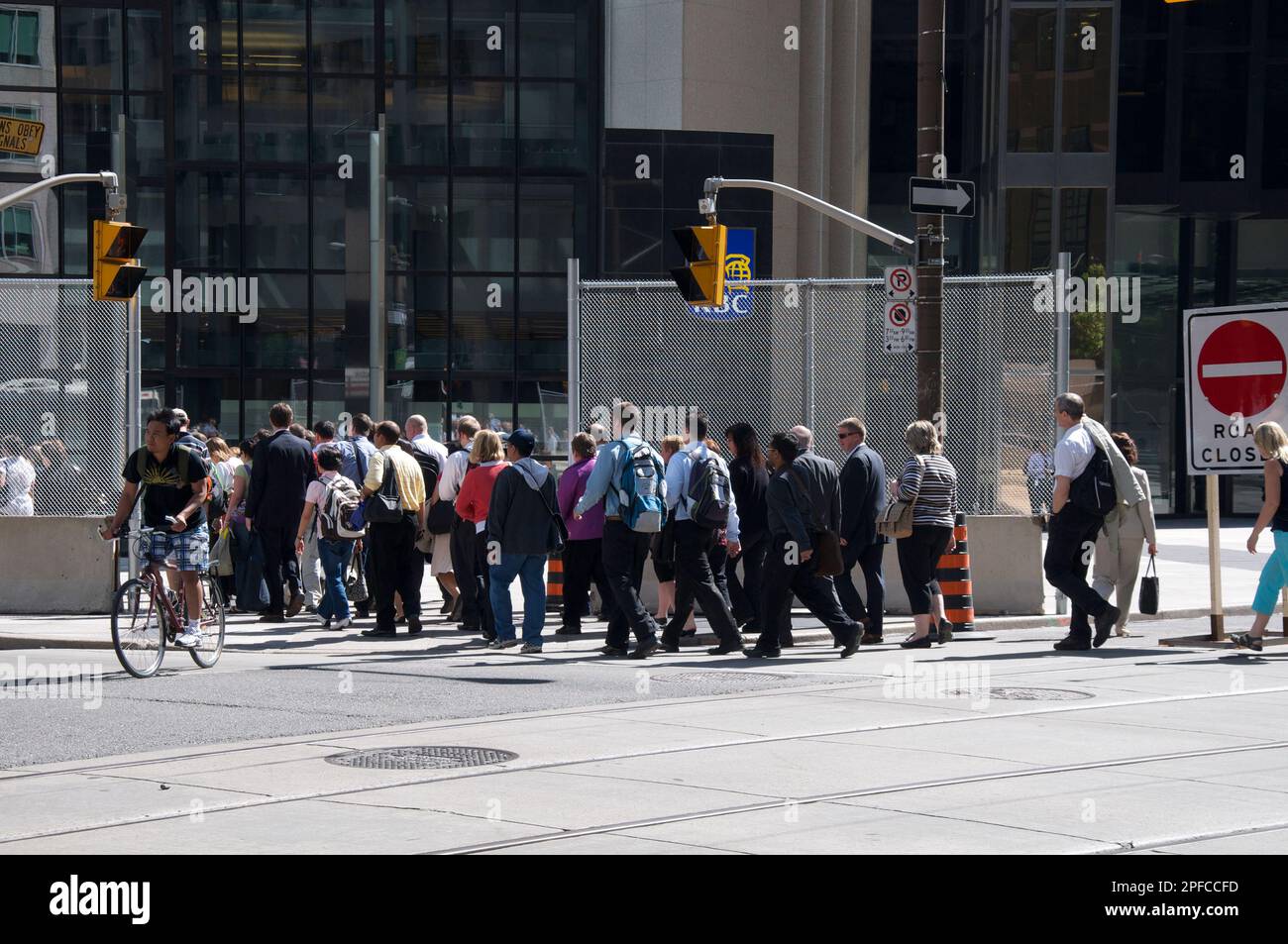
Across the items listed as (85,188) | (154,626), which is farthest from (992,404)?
(85,188)

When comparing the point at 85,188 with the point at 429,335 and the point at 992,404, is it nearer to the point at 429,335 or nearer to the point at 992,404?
the point at 429,335

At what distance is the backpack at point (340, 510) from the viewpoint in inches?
630

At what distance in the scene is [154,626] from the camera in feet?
42.8

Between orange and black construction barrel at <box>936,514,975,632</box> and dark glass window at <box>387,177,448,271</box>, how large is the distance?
18042 millimetres

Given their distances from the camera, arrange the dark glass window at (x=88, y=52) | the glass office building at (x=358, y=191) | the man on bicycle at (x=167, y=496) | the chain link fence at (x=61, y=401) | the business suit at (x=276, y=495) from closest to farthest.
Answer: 1. the man on bicycle at (x=167, y=496)
2. the business suit at (x=276, y=495)
3. the chain link fence at (x=61, y=401)
4. the glass office building at (x=358, y=191)
5. the dark glass window at (x=88, y=52)

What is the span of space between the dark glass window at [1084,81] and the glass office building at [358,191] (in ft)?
28.9

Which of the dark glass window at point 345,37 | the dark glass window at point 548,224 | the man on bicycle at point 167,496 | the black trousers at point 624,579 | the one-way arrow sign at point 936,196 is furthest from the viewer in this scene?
the dark glass window at point 548,224

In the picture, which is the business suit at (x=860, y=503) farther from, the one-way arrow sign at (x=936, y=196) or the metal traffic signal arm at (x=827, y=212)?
the metal traffic signal arm at (x=827, y=212)

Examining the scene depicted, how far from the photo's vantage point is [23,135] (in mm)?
33031

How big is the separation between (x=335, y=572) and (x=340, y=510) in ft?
2.45

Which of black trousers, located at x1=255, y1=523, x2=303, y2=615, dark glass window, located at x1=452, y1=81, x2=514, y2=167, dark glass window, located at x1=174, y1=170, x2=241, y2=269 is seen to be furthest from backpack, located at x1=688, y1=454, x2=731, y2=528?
dark glass window, located at x1=174, y1=170, x2=241, y2=269

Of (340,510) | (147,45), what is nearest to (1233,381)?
(340,510)

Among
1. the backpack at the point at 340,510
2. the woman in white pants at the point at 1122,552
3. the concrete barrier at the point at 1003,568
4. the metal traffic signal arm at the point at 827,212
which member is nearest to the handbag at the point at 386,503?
the backpack at the point at 340,510

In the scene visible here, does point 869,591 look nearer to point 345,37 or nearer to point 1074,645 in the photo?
point 1074,645
